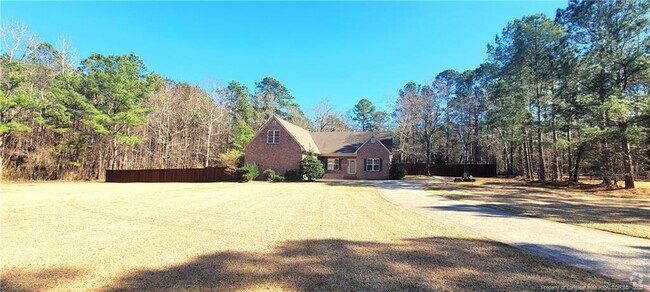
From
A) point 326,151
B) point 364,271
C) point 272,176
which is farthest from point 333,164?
point 364,271

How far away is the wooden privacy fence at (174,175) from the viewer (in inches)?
1085

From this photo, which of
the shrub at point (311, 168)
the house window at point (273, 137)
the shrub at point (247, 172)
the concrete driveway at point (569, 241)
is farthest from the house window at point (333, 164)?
the concrete driveway at point (569, 241)

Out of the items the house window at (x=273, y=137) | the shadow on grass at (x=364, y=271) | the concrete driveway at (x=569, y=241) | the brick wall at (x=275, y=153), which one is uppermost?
the house window at (x=273, y=137)

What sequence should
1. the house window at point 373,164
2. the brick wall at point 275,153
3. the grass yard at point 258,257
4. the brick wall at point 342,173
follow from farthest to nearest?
the brick wall at point 342,173 < the house window at point 373,164 < the brick wall at point 275,153 < the grass yard at point 258,257

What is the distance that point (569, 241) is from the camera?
240 inches

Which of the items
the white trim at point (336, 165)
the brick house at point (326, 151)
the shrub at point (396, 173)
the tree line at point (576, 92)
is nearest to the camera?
the tree line at point (576, 92)

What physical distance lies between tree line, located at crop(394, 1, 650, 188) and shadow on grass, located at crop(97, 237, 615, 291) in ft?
55.4

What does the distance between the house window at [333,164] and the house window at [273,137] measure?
584 centimetres

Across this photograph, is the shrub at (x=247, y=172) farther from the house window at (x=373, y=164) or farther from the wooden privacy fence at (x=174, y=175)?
the house window at (x=373, y=164)

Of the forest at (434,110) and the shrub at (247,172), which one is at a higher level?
the forest at (434,110)

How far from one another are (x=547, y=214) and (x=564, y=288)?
7.19 meters

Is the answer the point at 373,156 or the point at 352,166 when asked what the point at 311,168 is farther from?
the point at 373,156

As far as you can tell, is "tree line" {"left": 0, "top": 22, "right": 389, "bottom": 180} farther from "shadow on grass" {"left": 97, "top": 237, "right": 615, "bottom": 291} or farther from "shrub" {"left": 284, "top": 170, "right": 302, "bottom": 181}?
"shadow on grass" {"left": 97, "top": 237, "right": 615, "bottom": 291}

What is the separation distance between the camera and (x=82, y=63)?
32.1 m
